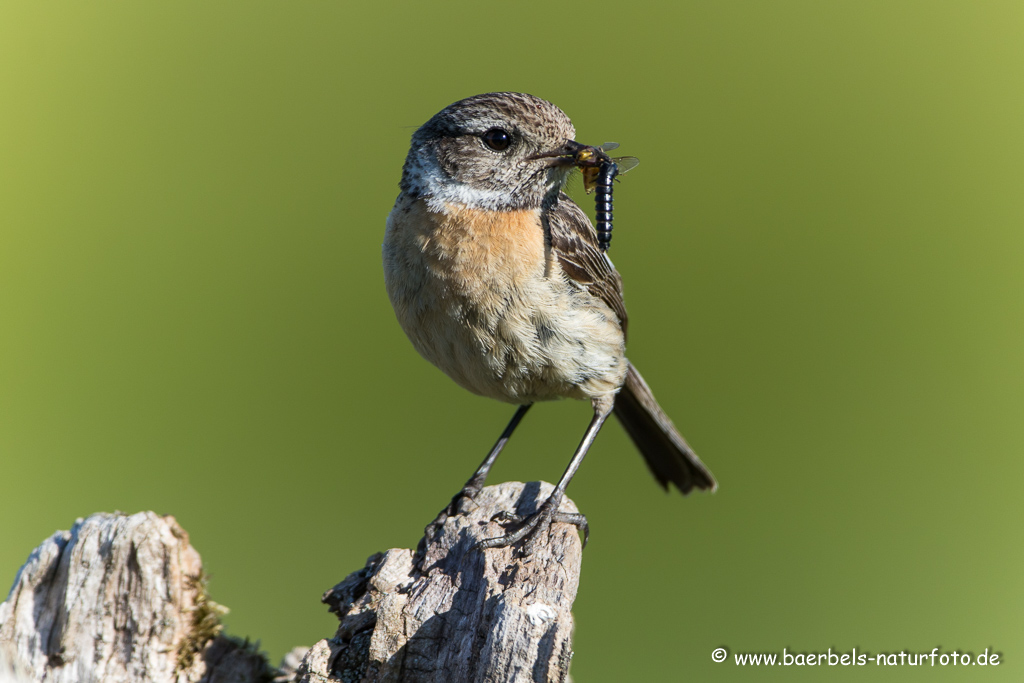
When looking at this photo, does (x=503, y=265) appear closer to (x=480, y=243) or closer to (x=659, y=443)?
(x=480, y=243)

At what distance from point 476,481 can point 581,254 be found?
155 centimetres

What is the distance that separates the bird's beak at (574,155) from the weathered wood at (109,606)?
261 centimetres

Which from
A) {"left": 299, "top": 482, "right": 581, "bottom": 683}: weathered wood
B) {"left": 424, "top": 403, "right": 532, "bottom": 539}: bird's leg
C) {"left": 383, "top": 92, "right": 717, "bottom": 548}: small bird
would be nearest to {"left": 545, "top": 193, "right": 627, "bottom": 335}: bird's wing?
{"left": 383, "top": 92, "right": 717, "bottom": 548}: small bird

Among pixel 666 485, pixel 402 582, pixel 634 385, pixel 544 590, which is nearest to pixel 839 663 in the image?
pixel 666 485

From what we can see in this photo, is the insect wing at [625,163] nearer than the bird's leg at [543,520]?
No

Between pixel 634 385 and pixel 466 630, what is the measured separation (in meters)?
2.53

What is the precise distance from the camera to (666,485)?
6.25 m

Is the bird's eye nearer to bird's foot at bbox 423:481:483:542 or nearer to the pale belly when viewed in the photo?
the pale belly

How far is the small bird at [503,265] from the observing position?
421 cm

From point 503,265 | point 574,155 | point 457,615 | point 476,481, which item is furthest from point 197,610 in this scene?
point 574,155

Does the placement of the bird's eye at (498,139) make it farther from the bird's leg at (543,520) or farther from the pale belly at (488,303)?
the bird's leg at (543,520)

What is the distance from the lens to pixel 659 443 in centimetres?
609

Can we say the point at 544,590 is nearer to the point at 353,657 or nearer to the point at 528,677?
the point at 528,677

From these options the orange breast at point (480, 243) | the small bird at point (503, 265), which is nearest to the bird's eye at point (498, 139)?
the small bird at point (503, 265)
